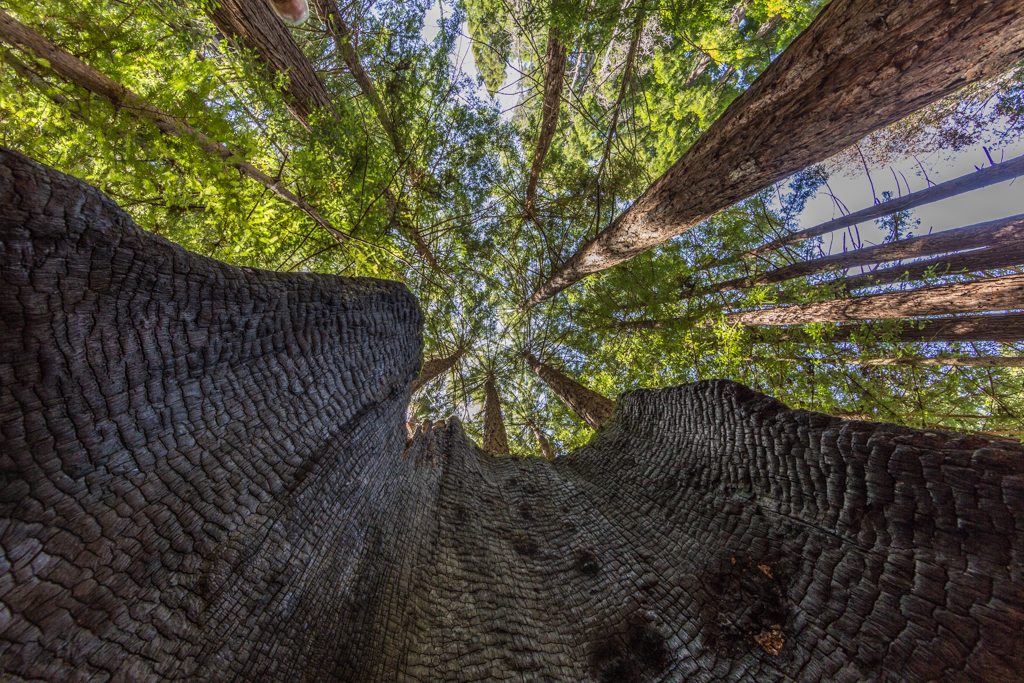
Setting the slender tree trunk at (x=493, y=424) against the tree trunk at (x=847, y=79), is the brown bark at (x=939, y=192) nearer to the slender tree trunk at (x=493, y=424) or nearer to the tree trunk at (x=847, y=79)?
the tree trunk at (x=847, y=79)

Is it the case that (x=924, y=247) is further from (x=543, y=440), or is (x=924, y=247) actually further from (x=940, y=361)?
(x=543, y=440)

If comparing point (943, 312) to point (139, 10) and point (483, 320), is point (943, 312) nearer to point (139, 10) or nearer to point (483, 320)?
point (483, 320)

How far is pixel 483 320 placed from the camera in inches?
315

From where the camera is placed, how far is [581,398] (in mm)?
5828

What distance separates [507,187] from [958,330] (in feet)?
24.0

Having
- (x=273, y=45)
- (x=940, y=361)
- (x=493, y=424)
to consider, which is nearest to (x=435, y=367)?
(x=493, y=424)

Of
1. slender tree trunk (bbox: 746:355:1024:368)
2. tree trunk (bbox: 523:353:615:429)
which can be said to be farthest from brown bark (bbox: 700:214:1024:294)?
tree trunk (bbox: 523:353:615:429)

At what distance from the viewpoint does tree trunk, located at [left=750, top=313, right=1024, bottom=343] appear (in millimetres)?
4789

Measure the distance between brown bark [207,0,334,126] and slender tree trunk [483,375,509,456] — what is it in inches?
193

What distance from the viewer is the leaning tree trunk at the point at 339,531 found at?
32.2 inches

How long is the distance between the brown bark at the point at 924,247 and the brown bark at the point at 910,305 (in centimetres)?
47

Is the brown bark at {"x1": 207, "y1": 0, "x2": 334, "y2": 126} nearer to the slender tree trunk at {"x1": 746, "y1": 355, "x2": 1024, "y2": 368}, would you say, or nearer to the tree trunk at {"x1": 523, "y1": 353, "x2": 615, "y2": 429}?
the tree trunk at {"x1": 523, "y1": 353, "x2": 615, "y2": 429}

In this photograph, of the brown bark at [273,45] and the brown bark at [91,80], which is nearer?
the brown bark at [91,80]

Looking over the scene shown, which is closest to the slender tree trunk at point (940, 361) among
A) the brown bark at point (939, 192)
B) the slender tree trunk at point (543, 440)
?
the brown bark at point (939, 192)
